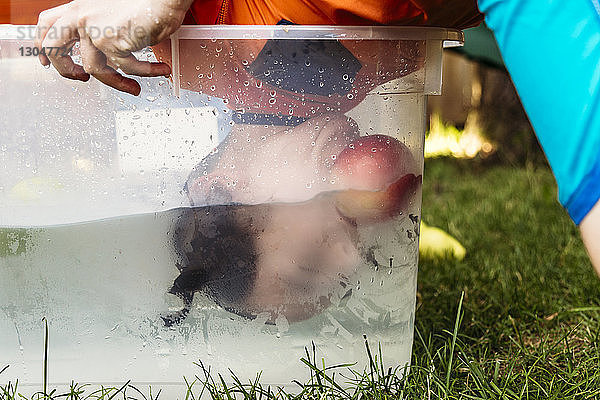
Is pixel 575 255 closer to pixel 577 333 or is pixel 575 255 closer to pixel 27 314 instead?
pixel 577 333

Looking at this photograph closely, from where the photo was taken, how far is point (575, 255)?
1422 mm

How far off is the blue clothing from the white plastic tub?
0.19 metres

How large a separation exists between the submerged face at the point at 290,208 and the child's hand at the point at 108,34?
0.41ft

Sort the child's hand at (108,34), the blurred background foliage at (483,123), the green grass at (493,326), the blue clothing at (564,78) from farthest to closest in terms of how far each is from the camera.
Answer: the blurred background foliage at (483,123) < the green grass at (493,326) < the child's hand at (108,34) < the blue clothing at (564,78)

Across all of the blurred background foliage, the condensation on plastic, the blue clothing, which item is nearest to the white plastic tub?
the condensation on plastic

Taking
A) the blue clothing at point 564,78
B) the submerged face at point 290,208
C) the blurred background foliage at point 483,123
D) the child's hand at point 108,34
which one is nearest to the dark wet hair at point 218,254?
the submerged face at point 290,208

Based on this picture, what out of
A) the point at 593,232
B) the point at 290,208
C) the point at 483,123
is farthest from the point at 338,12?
the point at 483,123

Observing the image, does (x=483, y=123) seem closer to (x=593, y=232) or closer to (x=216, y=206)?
(x=216, y=206)

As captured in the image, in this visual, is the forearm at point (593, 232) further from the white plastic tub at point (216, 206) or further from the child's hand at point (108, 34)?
the child's hand at point (108, 34)

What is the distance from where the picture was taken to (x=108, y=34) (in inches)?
28.5

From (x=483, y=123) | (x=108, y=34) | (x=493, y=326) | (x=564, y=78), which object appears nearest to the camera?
(x=564, y=78)

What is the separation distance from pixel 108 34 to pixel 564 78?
1.40ft

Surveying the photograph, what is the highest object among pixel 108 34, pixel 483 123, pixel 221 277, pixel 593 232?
pixel 108 34

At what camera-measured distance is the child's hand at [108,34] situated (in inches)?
28.1
